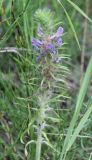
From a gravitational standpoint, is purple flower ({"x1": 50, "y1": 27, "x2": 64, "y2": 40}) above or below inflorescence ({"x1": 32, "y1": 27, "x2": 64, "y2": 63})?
above

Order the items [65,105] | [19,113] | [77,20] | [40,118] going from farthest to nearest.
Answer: [77,20], [65,105], [19,113], [40,118]

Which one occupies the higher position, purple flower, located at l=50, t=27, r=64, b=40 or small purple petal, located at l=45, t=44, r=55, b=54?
purple flower, located at l=50, t=27, r=64, b=40

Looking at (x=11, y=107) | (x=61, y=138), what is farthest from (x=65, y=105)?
(x=61, y=138)

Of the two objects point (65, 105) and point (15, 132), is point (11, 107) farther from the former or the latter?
point (65, 105)

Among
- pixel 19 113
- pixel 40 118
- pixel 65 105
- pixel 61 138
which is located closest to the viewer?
pixel 40 118

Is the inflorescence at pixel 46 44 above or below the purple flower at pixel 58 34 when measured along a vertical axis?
below

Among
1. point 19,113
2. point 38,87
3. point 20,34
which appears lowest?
point 19,113

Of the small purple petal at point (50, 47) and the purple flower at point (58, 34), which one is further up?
the purple flower at point (58, 34)

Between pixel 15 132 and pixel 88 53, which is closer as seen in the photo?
pixel 15 132

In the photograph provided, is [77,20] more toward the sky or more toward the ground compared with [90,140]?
more toward the sky

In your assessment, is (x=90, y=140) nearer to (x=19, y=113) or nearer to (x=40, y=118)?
(x=19, y=113)
